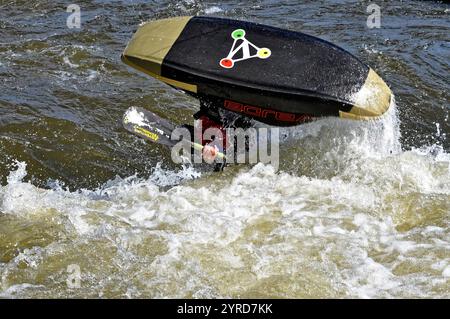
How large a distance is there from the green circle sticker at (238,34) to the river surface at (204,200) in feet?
2.37

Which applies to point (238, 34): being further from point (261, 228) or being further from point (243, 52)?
point (261, 228)

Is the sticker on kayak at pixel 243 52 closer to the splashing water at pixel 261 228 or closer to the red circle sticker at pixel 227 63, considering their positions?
the red circle sticker at pixel 227 63

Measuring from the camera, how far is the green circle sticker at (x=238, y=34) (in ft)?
16.3

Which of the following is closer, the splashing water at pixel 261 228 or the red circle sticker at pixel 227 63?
the splashing water at pixel 261 228

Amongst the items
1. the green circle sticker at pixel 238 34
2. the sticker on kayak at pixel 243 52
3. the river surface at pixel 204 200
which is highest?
the green circle sticker at pixel 238 34

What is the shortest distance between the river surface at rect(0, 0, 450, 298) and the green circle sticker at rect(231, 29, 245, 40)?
722mm

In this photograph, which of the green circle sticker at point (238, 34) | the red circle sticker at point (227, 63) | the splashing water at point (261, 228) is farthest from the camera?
the green circle sticker at point (238, 34)

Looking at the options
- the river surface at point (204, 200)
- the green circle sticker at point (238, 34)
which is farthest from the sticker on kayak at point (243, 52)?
the river surface at point (204, 200)

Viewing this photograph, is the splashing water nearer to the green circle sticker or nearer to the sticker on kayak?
the sticker on kayak

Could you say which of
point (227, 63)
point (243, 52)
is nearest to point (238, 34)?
point (243, 52)

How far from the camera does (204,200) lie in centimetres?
472

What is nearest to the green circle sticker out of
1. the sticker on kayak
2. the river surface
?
the sticker on kayak

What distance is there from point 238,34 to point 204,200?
3.70 ft
